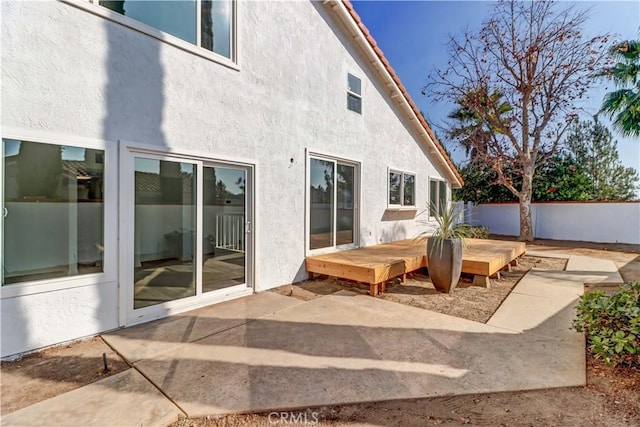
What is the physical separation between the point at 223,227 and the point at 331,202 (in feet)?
9.64

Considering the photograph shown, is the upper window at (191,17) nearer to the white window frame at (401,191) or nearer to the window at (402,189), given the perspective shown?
the white window frame at (401,191)

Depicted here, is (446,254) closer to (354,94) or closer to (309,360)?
(309,360)

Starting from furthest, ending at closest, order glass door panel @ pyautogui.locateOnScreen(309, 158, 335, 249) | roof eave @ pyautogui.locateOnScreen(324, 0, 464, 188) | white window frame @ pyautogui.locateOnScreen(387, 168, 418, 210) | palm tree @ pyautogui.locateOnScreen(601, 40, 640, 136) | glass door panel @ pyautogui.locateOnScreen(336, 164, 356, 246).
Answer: palm tree @ pyautogui.locateOnScreen(601, 40, 640, 136)
white window frame @ pyautogui.locateOnScreen(387, 168, 418, 210)
glass door panel @ pyautogui.locateOnScreen(336, 164, 356, 246)
roof eave @ pyautogui.locateOnScreen(324, 0, 464, 188)
glass door panel @ pyautogui.locateOnScreen(309, 158, 335, 249)

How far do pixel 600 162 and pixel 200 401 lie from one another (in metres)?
26.2

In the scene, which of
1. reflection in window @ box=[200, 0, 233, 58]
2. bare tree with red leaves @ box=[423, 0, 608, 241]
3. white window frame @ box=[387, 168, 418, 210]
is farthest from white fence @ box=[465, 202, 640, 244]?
reflection in window @ box=[200, 0, 233, 58]

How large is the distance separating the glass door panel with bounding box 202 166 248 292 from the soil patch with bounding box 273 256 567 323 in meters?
1.00

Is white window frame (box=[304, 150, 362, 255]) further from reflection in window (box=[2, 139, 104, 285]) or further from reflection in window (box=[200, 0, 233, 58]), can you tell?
reflection in window (box=[2, 139, 104, 285])

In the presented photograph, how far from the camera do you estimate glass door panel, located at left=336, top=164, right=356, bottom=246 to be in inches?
297

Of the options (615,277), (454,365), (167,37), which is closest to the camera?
(454,365)

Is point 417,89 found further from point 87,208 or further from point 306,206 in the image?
point 87,208

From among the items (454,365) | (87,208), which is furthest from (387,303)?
(87,208)

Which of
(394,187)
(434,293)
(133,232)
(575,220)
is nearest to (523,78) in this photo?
(575,220)

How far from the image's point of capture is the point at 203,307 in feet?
15.5

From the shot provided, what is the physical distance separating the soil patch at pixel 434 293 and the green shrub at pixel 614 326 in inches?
50.4
